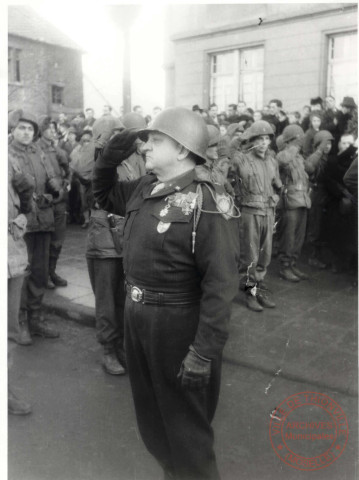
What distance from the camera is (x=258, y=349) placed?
4.77 metres

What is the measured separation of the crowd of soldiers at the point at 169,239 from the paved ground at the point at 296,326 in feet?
0.98

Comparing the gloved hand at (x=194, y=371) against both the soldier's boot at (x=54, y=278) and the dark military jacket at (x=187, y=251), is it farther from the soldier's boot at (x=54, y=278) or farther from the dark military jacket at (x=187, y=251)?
the soldier's boot at (x=54, y=278)

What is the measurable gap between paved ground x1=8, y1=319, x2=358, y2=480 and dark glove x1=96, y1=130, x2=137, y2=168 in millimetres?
1792

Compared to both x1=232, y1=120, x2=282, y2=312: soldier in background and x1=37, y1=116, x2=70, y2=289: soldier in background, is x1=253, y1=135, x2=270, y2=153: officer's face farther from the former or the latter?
x1=37, y1=116, x2=70, y2=289: soldier in background

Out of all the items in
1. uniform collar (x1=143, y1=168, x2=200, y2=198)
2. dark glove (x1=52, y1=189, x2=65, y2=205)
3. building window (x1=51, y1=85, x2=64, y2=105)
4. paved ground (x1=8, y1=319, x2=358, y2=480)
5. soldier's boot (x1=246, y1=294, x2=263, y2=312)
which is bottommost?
paved ground (x1=8, y1=319, x2=358, y2=480)

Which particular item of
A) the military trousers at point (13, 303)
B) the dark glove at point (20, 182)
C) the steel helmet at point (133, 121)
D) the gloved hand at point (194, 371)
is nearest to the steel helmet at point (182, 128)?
the gloved hand at point (194, 371)

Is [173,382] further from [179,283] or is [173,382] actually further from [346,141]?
[346,141]

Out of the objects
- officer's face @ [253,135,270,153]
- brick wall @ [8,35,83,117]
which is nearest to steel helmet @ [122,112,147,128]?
officer's face @ [253,135,270,153]

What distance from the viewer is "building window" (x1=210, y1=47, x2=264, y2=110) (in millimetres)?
16016

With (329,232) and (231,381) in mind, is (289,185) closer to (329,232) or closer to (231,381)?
(329,232)

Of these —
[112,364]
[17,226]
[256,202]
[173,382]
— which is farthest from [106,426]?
[256,202]

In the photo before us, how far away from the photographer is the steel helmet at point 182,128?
2545mm

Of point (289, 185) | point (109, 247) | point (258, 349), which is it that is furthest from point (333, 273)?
point (109, 247)

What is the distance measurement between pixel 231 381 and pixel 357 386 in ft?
3.16
